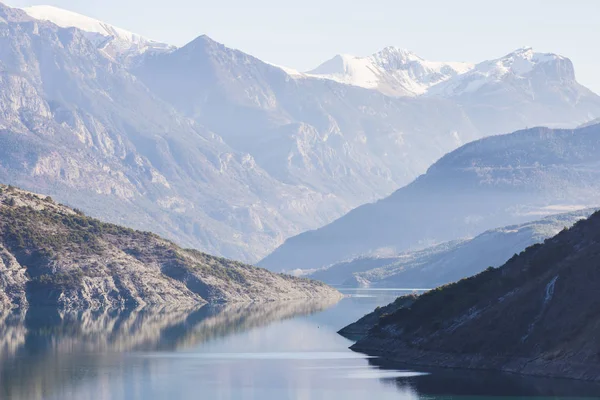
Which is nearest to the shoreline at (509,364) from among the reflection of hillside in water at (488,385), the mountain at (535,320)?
the mountain at (535,320)

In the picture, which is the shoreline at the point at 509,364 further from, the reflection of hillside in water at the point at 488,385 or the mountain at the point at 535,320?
the reflection of hillside in water at the point at 488,385

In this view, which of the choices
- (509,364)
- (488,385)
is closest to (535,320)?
(509,364)

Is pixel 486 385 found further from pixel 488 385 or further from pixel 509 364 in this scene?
pixel 509 364

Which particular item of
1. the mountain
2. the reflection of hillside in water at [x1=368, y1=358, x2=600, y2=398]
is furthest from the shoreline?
the reflection of hillside in water at [x1=368, y1=358, x2=600, y2=398]

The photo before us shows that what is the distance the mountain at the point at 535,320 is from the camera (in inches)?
6501

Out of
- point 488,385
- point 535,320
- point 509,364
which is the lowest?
point 488,385

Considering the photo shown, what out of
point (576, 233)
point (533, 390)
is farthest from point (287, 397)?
point (576, 233)

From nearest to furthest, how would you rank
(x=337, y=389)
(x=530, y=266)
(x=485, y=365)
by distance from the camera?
(x=337, y=389), (x=485, y=365), (x=530, y=266)

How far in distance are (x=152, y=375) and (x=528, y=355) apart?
5193 cm

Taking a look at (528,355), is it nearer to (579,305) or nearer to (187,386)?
(579,305)

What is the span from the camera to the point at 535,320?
174m

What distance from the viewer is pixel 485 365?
Answer: 584 feet

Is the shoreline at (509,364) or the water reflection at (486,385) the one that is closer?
the water reflection at (486,385)

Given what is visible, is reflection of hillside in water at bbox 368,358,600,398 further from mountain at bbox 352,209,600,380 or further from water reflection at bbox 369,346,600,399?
mountain at bbox 352,209,600,380
